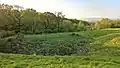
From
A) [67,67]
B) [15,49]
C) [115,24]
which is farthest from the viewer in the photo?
[115,24]

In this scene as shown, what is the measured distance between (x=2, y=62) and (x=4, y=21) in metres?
50.5

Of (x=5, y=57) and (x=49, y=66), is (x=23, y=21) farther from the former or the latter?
(x=49, y=66)

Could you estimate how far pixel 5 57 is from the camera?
2203 cm

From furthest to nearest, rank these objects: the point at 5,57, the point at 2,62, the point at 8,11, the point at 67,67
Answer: the point at 8,11 → the point at 5,57 → the point at 2,62 → the point at 67,67

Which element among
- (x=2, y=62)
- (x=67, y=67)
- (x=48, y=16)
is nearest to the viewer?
(x=67, y=67)

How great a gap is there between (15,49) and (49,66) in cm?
1803

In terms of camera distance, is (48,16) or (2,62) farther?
(48,16)

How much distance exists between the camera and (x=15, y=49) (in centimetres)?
3441

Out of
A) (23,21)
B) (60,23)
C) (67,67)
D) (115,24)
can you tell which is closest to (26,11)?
(23,21)

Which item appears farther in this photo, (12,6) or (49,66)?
(12,6)

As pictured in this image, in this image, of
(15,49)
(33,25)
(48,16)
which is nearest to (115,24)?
(48,16)

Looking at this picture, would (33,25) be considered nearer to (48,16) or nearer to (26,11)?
(26,11)

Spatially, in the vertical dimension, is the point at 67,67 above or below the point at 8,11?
below

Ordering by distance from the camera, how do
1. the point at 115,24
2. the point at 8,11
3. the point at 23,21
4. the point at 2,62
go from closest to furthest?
the point at 2,62 → the point at 8,11 → the point at 23,21 → the point at 115,24
